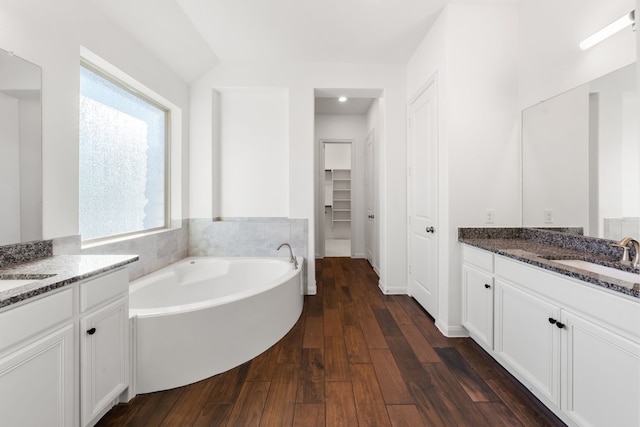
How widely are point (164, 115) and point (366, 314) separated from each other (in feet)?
9.84

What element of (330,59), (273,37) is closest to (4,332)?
(273,37)

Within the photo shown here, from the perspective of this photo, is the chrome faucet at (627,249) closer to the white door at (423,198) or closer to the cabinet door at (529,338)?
the cabinet door at (529,338)

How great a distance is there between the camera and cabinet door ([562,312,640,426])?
98cm

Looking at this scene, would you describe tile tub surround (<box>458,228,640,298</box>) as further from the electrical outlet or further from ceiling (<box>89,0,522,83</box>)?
ceiling (<box>89,0,522,83</box>)

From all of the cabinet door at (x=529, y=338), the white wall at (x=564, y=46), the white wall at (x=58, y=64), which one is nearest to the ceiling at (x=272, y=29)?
the white wall at (x=58, y=64)

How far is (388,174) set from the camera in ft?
10.2

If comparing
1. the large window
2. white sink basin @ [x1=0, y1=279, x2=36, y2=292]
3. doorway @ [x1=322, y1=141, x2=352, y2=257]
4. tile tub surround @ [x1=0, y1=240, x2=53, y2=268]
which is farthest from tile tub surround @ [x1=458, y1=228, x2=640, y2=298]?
doorway @ [x1=322, y1=141, x2=352, y2=257]

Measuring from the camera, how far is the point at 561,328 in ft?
4.11

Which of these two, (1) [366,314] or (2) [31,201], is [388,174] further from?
(2) [31,201]

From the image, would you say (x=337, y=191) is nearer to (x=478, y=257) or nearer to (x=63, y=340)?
(x=478, y=257)

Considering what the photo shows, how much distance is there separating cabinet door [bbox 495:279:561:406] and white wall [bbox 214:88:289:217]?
7.62 ft

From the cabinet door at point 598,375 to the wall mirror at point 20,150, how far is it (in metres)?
2.75

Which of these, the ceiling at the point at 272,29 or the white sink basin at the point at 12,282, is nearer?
the white sink basin at the point at 12,282

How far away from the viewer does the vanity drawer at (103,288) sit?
3.77ft
